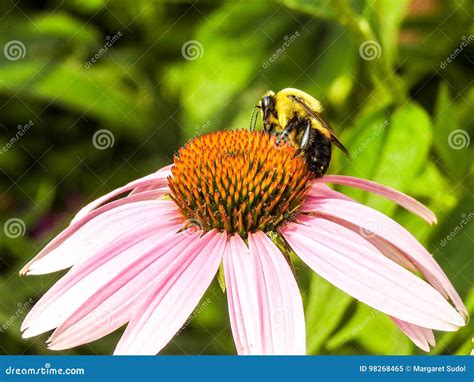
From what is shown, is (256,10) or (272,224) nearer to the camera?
(272,224)

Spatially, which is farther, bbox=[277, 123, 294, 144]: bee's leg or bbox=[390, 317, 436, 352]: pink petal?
bbox=[277, 123, 294, 144]: bee's leg

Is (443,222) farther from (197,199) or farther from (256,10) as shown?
(256,10)

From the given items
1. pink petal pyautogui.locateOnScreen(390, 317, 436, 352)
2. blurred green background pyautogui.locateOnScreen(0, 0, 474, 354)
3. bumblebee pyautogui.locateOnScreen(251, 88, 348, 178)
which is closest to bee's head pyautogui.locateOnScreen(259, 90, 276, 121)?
bumblebee pyautogui.locateOnScreen(251, 88, 348, 178)

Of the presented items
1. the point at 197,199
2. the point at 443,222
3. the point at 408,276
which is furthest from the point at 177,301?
the point at 443,222

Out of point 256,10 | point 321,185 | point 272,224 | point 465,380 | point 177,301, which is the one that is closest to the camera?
point 177,301

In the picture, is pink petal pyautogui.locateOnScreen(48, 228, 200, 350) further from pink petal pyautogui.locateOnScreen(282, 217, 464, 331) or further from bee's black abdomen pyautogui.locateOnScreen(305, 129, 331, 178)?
bee's black abdomen pyautogui.locateOnScreen(305, 129, 331, 178)

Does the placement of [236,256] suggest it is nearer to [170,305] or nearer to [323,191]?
[170,305]
